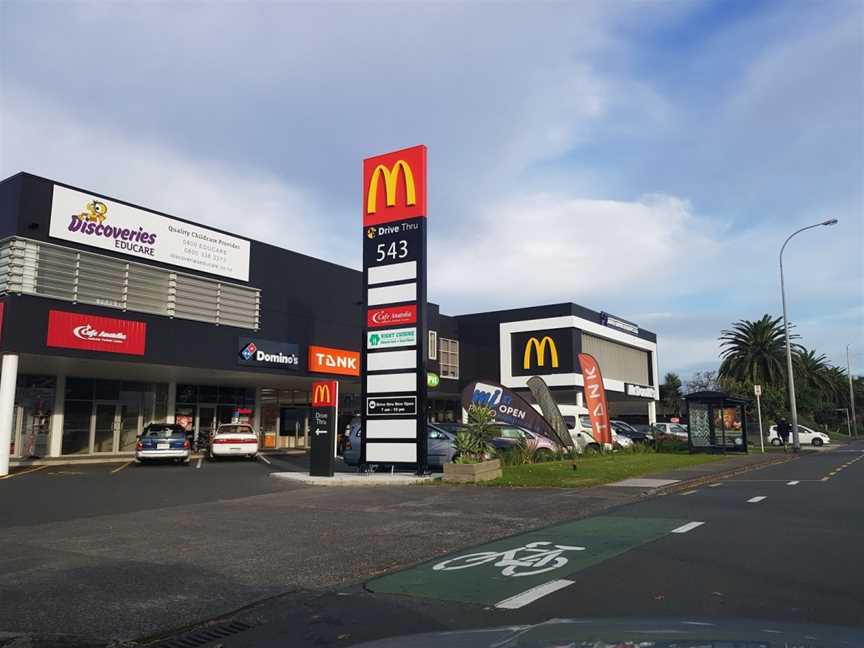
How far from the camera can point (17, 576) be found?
23.9 feet

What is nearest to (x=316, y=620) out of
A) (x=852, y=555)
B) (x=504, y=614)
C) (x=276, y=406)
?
(x=504, y=614)

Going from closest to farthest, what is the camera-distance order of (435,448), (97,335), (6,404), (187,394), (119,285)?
(6,404), (435,448), (97,335), (119,285), (187,394)

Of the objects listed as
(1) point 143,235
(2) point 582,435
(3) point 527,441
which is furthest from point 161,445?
(2) point 582,435

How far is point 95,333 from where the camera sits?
23594mm

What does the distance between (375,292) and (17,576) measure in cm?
1406

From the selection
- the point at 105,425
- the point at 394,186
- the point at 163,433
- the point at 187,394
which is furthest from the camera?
the point at 187,394

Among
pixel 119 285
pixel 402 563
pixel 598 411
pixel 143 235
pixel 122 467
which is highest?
pixel 143 235

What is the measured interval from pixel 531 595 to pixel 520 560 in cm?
168

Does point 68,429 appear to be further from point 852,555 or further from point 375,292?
point 852,555

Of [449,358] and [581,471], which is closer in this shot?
[581,471]

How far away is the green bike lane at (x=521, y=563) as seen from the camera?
6.56m

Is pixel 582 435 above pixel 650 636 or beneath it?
above

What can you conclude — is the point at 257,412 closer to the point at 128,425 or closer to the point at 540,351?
the point at 128,425

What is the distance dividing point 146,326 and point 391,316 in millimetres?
10526
